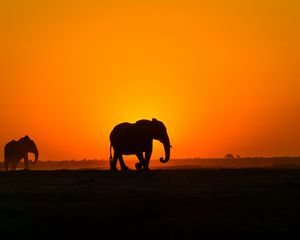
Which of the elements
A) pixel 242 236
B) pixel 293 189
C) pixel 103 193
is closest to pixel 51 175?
pixel 103 193

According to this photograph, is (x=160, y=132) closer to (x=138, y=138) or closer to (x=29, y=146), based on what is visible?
(x=138, y=138)

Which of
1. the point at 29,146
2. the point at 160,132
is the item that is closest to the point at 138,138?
the point at 160,132

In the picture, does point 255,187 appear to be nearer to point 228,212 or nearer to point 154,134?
point 228,212

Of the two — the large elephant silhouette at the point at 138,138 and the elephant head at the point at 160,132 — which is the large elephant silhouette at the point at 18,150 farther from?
the elephant head at the point at 160,132

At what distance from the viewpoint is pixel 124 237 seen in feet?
49.5

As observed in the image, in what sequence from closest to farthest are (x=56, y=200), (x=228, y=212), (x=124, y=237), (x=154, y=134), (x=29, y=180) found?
1. (x=124, y=237)
2. (x=228, y=212)
3. (x=56, y=200)
4. (x=29, y=180)
5. (x=154, y=134)

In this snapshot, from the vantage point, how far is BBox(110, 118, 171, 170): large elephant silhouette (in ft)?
117

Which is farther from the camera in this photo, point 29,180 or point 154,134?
point 154,134

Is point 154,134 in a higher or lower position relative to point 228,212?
higher

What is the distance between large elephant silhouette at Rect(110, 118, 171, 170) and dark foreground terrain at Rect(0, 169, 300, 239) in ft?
29.5

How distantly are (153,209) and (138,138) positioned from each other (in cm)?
1750

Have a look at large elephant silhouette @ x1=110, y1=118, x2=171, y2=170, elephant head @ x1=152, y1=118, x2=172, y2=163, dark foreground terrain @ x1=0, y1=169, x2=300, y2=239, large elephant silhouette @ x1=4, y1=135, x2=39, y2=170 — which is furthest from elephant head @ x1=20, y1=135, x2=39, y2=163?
dark foreground terrain @ x1=0, y1=169, x2=300, y2=239

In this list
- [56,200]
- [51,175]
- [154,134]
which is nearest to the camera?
[56,200]

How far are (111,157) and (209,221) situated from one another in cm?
2157
